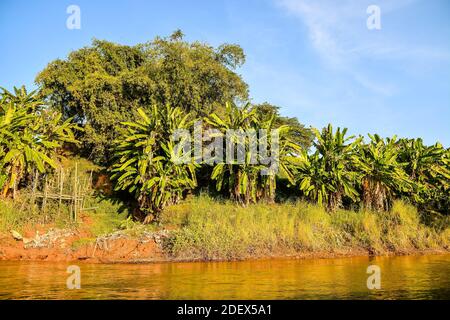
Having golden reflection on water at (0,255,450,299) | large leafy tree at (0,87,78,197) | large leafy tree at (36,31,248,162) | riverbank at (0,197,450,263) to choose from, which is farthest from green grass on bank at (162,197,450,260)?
large leafy tree at (36,31,248,162)

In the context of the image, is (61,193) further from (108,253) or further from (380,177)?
(380,177)

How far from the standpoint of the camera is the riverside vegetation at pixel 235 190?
1631 centimetres

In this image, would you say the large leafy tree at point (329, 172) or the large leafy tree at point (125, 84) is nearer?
the large leafy tree at point (329, 172)

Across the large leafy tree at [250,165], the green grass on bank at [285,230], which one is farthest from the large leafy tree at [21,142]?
the large leafy tree at [250,165]

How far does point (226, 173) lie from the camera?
19.0 m

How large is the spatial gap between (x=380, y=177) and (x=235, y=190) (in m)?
6.82

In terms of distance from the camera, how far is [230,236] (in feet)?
51.0

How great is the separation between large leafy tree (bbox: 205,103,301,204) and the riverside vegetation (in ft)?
0.21

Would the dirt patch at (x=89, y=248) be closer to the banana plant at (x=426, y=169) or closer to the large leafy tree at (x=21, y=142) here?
the large leafy tree at (x=21, y=142)

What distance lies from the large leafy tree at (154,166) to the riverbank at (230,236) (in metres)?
0.83

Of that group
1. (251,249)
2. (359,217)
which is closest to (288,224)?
(251,249)

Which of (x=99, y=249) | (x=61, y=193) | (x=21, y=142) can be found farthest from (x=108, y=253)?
(x=21, y=142)
